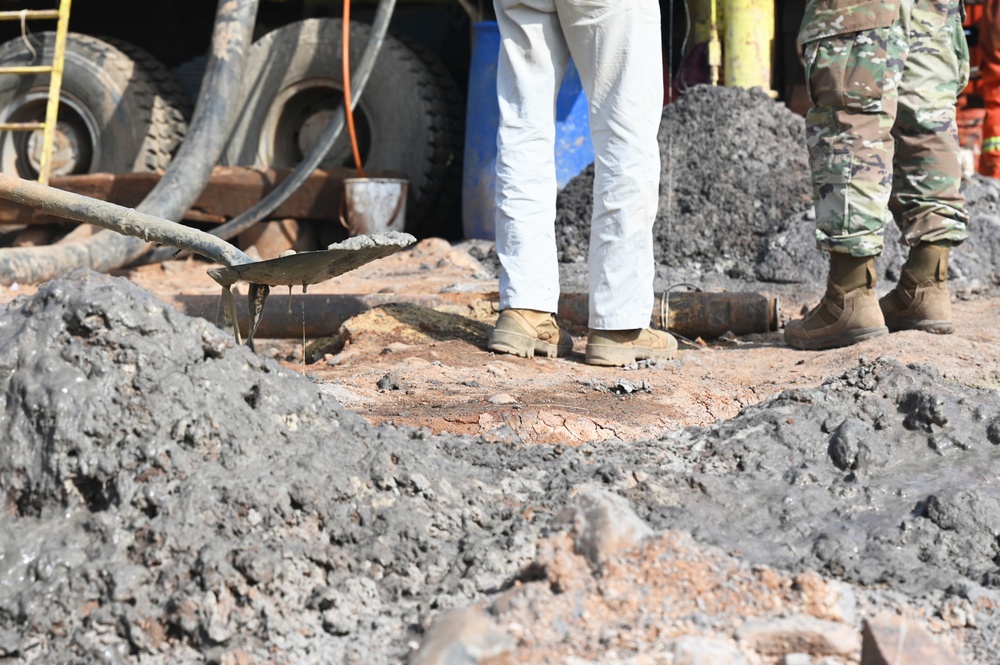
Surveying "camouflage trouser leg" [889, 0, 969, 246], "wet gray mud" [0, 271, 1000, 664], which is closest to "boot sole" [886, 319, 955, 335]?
"camouflage trouser leg" [889, 0, 969, 246]

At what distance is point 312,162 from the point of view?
20.3ft

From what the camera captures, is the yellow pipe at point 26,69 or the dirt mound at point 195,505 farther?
the yellow pipe at point 26,69

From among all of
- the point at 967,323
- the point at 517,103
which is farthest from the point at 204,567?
the point at 967,323

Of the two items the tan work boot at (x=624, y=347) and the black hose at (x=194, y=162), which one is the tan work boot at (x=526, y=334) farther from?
the black hose at (x=194, y=162)

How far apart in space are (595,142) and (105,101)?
4.59m

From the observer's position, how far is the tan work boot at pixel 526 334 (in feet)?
11.5

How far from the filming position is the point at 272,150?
712cm

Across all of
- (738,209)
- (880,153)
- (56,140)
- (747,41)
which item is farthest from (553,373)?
(56,140)

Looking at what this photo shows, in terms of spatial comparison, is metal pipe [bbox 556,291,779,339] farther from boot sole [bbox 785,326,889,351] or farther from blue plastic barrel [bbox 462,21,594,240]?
blue plastic barrel [bbox 462,21,594,240]

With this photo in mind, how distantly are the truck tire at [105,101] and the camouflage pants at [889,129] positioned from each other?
4.79 meters

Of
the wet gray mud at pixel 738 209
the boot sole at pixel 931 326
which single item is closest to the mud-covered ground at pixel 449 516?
the boot sole at pixel 931 326

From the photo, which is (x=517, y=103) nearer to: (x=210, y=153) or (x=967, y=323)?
(x=967, y=323)

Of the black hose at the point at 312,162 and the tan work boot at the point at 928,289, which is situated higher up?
the black hose at the point at 312,162

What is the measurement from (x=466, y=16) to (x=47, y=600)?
6.52 metres
